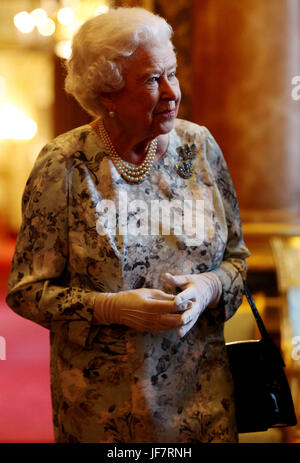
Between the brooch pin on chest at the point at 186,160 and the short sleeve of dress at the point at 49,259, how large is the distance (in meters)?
0.32

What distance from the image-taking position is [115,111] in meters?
1.83

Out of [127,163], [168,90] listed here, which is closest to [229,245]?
[127,163]

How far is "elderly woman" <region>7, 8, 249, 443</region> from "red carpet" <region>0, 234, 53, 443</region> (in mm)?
1851

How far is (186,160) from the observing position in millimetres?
1944

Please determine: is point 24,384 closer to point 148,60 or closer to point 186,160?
point 186,160

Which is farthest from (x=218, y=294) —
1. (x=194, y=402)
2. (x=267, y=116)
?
(x=267, y=116)

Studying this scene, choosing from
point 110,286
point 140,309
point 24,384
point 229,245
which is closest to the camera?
point 140,309

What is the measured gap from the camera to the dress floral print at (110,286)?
182 cm

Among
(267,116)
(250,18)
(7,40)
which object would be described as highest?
(7,40)

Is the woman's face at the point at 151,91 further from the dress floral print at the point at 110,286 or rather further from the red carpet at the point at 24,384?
the red carpet at the point at 24,384

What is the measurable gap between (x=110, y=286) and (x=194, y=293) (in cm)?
22

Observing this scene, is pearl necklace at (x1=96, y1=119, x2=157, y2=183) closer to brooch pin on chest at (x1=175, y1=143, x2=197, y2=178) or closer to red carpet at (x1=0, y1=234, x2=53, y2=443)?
brooch pin on chest at (x1=175, y1=143, x2=197, y2=178)

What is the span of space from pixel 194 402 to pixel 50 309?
0.48 metres

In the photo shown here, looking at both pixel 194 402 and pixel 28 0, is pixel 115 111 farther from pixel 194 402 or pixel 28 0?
pixel 28 0
